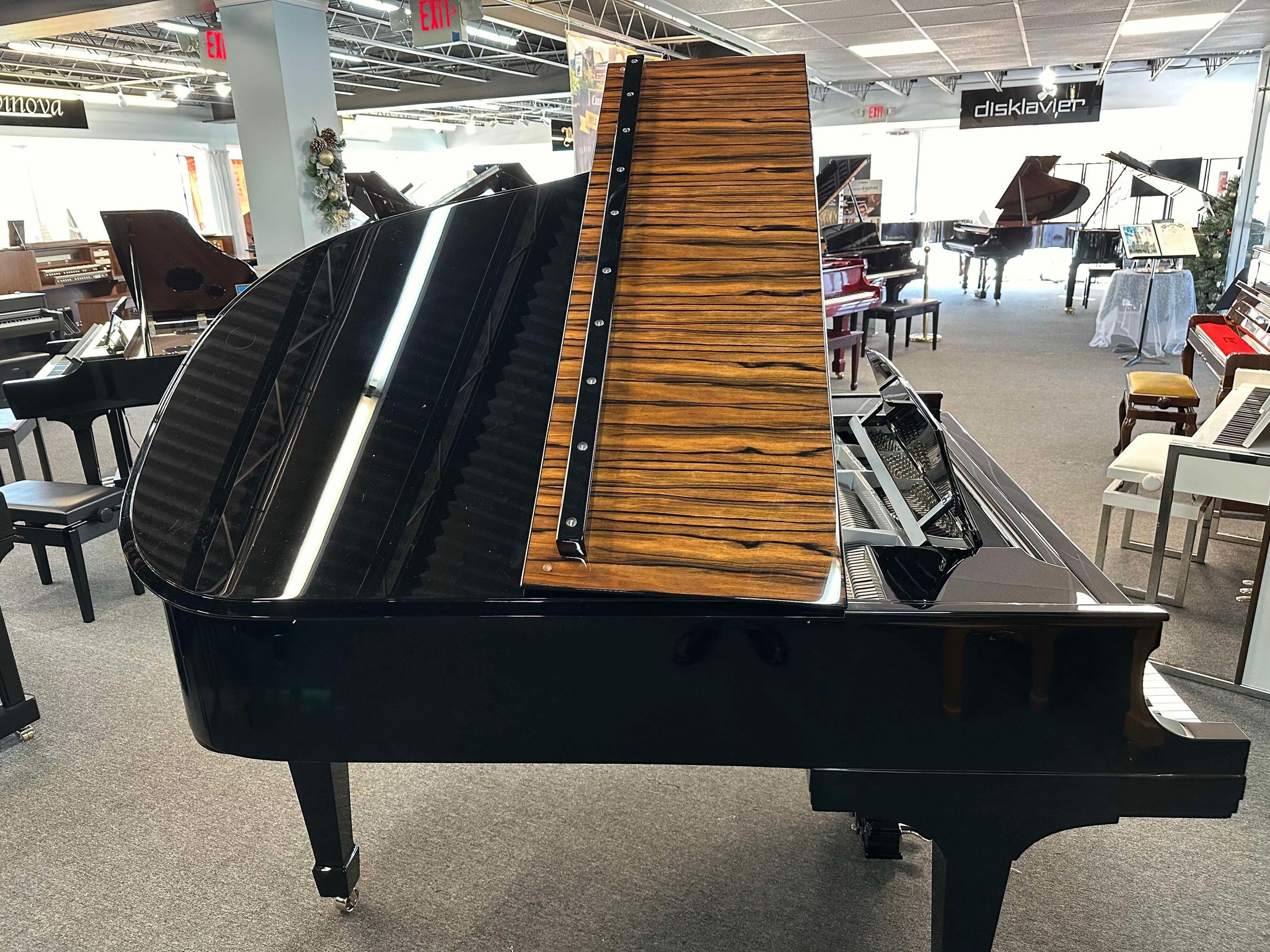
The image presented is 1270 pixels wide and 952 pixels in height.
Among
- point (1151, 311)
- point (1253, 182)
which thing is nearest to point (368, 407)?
point (1151, 311)

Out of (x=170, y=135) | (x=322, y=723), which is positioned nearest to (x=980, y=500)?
(x=322, y=723)

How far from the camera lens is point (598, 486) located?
135 centimetres

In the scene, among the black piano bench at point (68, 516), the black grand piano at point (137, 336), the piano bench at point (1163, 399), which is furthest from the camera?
the piano bench at point (1163, 399)

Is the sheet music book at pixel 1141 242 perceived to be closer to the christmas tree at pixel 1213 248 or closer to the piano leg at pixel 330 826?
the christmas tree at pixel 1213 248

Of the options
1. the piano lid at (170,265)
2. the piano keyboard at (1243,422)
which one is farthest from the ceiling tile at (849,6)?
the piano keyboard at (1243,422)

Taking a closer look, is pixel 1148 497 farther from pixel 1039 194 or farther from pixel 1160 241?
pixel 1039 194

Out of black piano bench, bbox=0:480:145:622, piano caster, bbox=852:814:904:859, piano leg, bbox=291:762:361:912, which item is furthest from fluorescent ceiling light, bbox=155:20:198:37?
piano caster, bbox=852:814:904:859

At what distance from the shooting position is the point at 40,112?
9.30 meters

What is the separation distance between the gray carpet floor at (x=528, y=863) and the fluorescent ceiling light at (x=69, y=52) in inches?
418

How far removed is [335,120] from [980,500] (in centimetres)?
710

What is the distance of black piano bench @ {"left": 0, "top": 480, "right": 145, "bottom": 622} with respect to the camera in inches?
124

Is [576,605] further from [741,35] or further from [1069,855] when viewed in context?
[741,35]

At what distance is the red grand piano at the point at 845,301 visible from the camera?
6.13m

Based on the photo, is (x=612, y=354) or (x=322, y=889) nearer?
(x=612, y=354)
